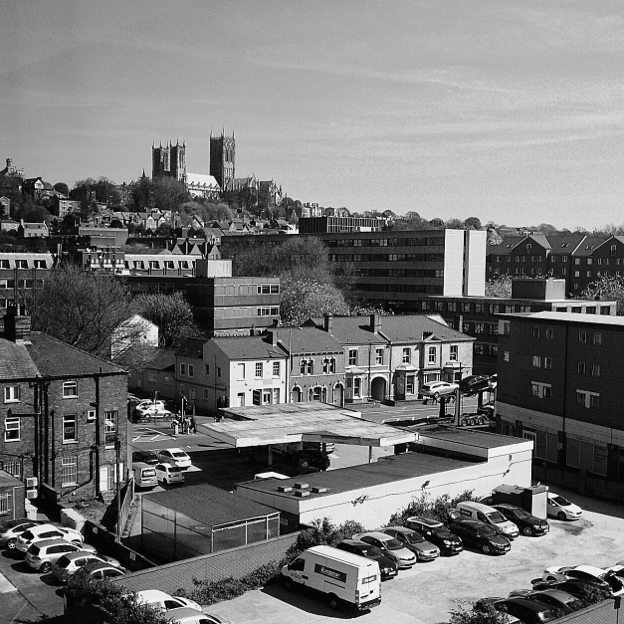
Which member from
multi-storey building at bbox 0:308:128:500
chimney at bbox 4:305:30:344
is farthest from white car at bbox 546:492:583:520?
chimney at bbox 4:305:30:344

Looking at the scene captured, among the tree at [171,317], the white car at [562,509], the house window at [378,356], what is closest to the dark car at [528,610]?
the white car at [562,509]

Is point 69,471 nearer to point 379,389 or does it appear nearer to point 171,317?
point 379,389

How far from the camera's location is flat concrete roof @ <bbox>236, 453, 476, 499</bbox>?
24312mm

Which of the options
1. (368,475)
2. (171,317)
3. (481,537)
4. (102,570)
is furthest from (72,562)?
(171,317)

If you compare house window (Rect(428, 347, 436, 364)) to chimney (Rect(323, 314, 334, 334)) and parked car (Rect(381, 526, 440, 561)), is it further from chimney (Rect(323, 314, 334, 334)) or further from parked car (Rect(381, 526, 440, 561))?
parked car (Rect(381, 526, 440, 561))

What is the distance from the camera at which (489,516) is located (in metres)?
24.8

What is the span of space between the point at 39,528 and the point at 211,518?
4.75m

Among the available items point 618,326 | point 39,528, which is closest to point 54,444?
point 39,528

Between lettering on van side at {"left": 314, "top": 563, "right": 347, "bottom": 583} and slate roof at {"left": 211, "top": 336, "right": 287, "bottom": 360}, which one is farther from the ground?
slate roof at {"left": 211, "top": 336, "right": 287, "bottom": 360}

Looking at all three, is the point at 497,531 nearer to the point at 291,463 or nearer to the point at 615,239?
the point at 291,463

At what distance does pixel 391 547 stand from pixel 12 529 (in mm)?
10412

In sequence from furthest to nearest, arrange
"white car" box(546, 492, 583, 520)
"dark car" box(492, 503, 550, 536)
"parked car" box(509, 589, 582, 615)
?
"white car" box(546, 492, 583, 520), "dark car" box(492, 503, 550, 536), "parked car" box(509, 589, 582, 615)

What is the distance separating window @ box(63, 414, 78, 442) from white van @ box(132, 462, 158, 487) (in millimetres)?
2707

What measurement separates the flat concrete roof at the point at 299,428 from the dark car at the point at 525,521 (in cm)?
482
